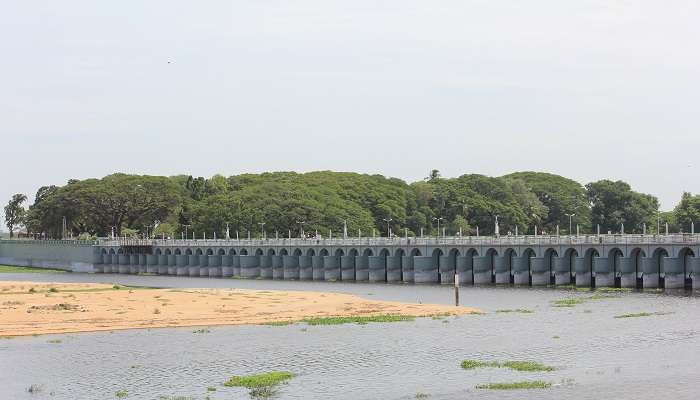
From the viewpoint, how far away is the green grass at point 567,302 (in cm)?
9031

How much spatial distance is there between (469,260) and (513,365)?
7641 cm

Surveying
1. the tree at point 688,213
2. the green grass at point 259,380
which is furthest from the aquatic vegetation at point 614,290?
the tree at point 688,213

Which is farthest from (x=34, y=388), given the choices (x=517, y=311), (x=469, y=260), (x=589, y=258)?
(x=469, y=260)


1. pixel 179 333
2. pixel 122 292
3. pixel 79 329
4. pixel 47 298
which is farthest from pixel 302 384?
pixel 122 292

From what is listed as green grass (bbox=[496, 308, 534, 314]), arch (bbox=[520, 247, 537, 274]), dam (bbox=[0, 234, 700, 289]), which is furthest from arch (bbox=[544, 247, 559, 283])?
green grass (bbox=[496, 308, 534, 314])

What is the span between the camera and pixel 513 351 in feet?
195

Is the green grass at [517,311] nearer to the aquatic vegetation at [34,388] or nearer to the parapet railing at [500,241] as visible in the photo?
the parapet railing at [500,241]

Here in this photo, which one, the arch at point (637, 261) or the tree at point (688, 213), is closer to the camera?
the arch at point (637, 261)

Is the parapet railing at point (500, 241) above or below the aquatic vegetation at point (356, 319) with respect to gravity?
above

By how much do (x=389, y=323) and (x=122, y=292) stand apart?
4915 cm

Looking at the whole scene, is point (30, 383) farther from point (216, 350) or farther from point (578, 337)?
point (578, 337)

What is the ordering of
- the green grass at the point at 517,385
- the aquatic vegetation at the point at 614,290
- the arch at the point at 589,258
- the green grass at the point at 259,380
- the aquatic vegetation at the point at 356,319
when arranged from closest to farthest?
1. the green grass at the point at 517,385
2. the green grass at the point at 259,380
3. the aquatic vegetation at the point at 356,319
4. the aquatic vegetation at the point at 614,290
5. the arch at the point at 589,258

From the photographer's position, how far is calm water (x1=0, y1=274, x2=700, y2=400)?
1868 inches

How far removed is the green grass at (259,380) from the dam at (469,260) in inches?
1463
